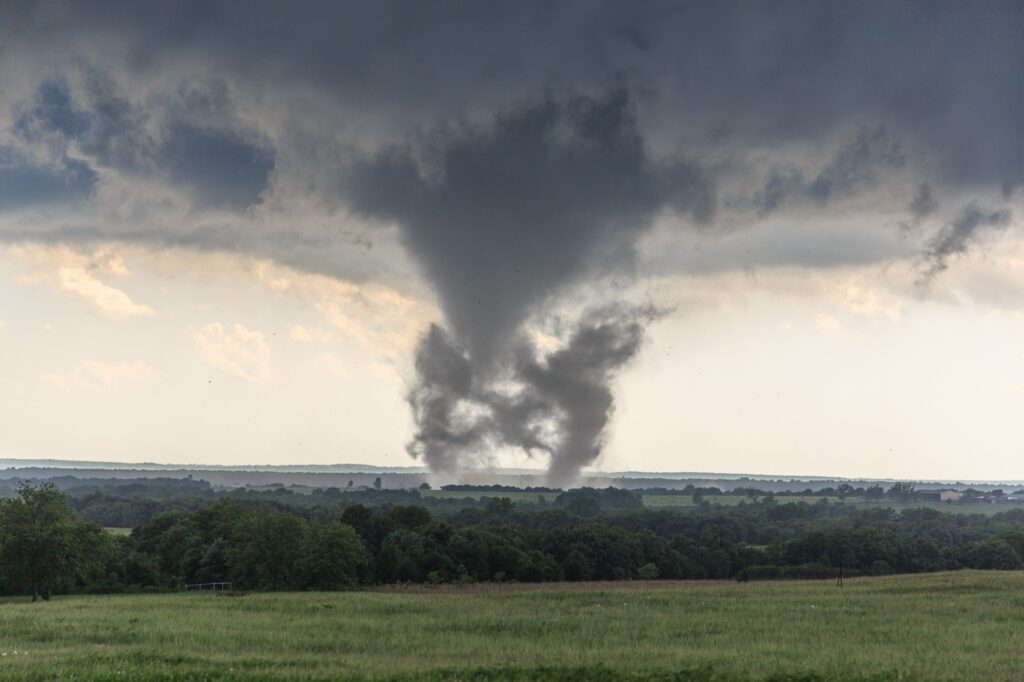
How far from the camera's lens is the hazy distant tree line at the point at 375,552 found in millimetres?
74812

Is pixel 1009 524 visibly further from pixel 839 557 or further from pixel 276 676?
pixel 276 676

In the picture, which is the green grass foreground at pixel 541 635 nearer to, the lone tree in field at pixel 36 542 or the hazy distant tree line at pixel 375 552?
the lone tree in field at pixel 36 542

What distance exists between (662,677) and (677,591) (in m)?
36.2

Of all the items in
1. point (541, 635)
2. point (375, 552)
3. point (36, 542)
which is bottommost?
point (375, 552)

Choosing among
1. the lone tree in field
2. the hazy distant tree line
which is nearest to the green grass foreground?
the lone tree in field

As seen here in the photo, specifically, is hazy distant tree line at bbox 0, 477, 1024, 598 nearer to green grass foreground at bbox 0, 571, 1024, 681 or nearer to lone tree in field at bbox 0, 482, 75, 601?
lone tree in field at bbox 0, 482, 75, 601

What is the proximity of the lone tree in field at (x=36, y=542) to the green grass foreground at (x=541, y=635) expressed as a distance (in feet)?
10.1

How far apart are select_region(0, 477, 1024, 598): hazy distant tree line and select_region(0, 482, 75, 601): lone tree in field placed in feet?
0.31

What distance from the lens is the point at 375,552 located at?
10662 cm

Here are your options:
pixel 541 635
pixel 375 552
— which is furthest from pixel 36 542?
pixel 541 635

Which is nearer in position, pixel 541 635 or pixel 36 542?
pixel 541 635

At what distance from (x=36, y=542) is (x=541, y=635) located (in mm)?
43378

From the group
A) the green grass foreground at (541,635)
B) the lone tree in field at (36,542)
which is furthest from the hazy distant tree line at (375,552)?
Result: the green grass foreground at (541,635)

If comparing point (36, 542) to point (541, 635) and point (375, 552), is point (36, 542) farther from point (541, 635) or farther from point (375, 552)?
point (541, 635)
